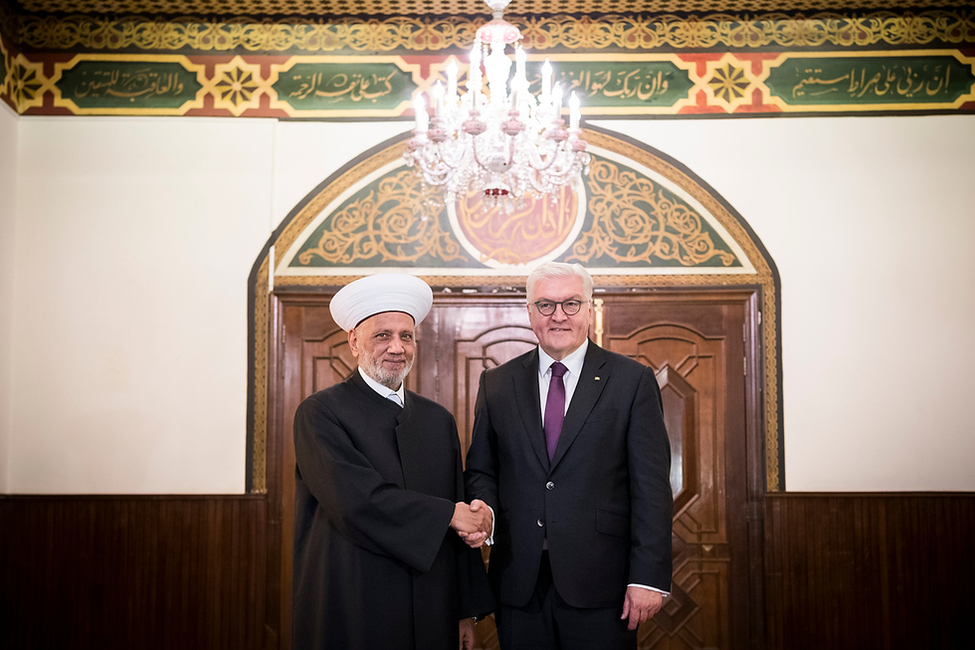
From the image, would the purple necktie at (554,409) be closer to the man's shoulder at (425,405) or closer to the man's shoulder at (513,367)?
the man's shoulder at (513,367)

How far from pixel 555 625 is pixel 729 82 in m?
3.29

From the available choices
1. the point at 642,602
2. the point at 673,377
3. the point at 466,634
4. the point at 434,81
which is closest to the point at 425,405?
the point at 466,634

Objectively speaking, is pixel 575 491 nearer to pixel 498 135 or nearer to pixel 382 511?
pixel 382 511

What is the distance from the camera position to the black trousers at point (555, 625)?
7.51ft

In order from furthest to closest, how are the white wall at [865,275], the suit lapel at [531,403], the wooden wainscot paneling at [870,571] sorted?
the white wall at [865,275]
the wooden wainscot paneling at [870,571]
the suit lapel at [531,403]

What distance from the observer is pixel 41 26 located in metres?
4.43

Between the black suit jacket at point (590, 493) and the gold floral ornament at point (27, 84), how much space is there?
3595mm

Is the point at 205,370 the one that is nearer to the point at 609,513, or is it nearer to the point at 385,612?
the point at 385,612

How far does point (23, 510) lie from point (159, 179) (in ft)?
6.42

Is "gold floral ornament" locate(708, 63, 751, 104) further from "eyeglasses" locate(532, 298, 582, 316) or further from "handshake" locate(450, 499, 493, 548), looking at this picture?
"handshake" locate(450, 499, 493, 548)

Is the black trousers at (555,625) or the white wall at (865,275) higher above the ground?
the white wall at (865,275)

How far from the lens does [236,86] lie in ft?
14.5

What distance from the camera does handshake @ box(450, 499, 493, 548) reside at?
2.31 metres

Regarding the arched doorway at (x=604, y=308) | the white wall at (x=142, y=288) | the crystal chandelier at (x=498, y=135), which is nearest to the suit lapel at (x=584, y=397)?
the crystal chandelier at (x=498, y=135)
